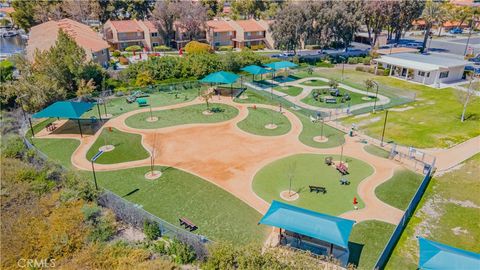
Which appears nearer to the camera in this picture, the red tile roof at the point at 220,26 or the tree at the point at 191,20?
the tree at the point at 191,20

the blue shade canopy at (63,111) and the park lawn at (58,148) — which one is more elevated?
the blue shade canopy at (63,111)

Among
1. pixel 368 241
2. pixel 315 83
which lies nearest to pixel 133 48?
pixel 315 83

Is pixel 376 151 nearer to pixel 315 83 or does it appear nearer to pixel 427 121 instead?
pixel 427 121

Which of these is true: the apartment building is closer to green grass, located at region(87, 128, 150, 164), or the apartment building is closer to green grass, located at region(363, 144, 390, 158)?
green grass, located at region(87, 128, 150, 164)

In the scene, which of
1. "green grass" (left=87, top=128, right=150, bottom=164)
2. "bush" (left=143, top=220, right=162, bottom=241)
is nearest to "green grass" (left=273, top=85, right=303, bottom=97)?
"green grass" (left=87, top=128, right=150, bottom=164)

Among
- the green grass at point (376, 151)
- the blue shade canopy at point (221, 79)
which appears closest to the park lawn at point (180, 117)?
→ the blue shade canopy at point (221, 79)

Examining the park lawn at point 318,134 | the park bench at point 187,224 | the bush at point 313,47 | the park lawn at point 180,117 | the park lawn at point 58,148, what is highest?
the bush at point 313,47

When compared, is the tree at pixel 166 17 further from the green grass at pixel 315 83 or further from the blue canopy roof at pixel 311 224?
the blue canopy roof at pixel 311 224
